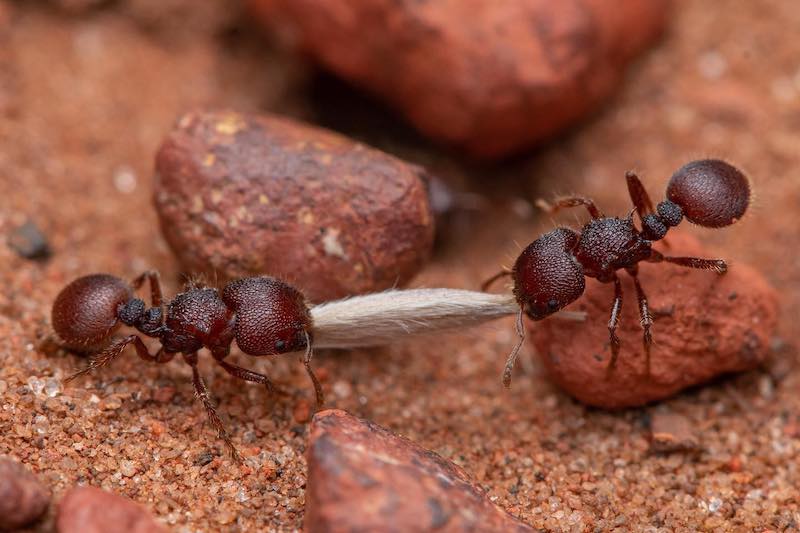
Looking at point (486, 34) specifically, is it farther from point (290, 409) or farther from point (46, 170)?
point (46, 170)

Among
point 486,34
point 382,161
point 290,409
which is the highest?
point 486,34

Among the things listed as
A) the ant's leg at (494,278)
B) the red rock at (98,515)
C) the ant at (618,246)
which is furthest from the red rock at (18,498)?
the ant's leg at (494,278)

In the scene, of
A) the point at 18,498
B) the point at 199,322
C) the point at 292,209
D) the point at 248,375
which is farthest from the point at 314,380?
the point at 18,498

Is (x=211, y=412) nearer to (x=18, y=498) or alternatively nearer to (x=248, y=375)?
(x=248, y=375)

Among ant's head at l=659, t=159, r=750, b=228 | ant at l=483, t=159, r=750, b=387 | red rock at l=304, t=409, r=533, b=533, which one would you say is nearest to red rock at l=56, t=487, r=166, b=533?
red rock at l=304, t=409, r=533, b=533

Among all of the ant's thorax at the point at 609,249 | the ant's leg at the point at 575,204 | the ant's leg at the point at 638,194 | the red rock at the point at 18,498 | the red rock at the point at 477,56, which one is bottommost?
the red rock at the point at 18,498

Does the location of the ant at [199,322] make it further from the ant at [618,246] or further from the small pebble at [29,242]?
the ant at [618,246]

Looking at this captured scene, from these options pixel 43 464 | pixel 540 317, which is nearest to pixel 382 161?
pixel 540 317
